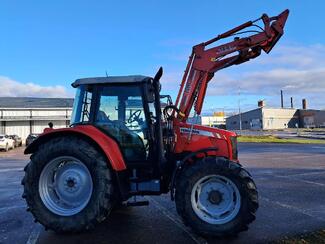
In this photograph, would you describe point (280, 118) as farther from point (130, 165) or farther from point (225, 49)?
point (130, 165)

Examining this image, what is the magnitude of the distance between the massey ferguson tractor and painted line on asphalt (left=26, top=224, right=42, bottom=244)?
23 centimetres

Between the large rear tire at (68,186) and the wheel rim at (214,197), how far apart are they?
1.38 meters

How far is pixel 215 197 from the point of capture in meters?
6.33

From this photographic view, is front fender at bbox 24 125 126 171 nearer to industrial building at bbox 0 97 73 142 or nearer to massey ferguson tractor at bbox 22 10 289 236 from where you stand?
massey ferguson tractor at bbox 22 10 289 236

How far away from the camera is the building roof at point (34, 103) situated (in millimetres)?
52450

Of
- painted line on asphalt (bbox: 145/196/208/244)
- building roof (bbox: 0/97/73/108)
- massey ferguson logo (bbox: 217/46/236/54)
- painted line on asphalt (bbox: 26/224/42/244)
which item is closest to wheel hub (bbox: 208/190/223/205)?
painted line on asphalt (bbox: 145/196/208/244)

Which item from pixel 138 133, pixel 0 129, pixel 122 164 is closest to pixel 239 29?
pixel 138 133

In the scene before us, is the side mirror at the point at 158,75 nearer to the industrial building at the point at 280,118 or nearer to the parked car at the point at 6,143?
the parked car at the point at 6,143

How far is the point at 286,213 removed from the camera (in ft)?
25.3

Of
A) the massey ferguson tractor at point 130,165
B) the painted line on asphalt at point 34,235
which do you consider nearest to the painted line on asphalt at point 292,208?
the massey ferguson tractor at point 130,165

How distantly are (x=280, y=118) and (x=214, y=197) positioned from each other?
96238 mm

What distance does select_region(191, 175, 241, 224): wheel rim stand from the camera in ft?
20.5

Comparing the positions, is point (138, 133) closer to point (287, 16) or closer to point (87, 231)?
point (87, 231)

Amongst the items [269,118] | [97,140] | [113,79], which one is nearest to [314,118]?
[269,118]
